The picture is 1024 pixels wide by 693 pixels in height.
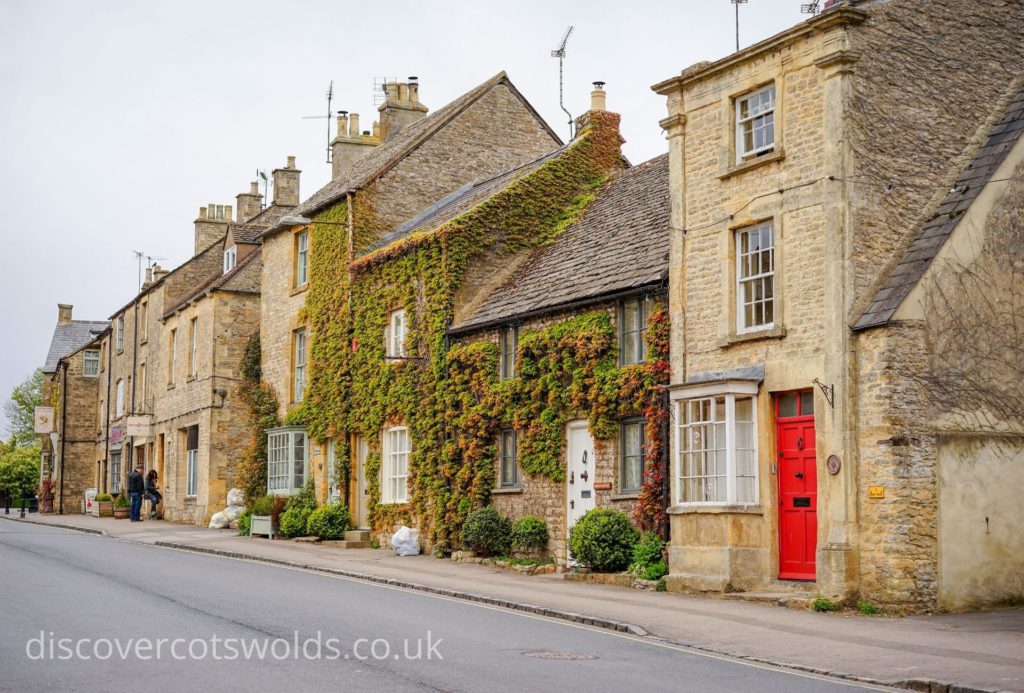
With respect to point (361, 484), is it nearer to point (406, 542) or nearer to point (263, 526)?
point (263, 526)

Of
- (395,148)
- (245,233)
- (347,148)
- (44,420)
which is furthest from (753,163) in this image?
(44,420)

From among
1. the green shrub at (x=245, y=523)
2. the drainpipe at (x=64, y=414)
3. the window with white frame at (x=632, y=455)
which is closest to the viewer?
the window with white frame at (x=632, y=455)

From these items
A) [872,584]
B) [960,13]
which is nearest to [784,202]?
[960,13]

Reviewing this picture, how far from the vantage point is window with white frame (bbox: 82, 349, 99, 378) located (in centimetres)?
6203

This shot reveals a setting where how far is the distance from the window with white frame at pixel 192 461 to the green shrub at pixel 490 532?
18.7 metres

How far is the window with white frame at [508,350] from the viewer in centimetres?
2625

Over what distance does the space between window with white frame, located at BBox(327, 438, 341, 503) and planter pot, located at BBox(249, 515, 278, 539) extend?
1820mm

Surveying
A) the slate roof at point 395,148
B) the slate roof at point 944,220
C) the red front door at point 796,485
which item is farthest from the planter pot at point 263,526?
the slate roof at point 944,220

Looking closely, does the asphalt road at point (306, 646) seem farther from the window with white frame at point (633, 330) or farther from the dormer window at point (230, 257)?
the dormer window at point (230, 257)

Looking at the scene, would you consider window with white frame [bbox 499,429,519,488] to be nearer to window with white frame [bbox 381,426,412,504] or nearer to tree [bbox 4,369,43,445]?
window with white frame [bbox 381,426,412,504]

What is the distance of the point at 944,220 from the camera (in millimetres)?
18500

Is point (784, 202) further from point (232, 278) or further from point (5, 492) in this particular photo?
point (5, 492)

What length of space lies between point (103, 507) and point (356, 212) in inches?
840

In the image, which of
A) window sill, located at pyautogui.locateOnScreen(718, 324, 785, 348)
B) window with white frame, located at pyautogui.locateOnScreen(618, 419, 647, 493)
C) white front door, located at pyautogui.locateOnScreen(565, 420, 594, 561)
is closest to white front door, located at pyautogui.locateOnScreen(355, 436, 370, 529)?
white front door, located at pyautogui.locateOnScreen(565, 420, 594, 561)
